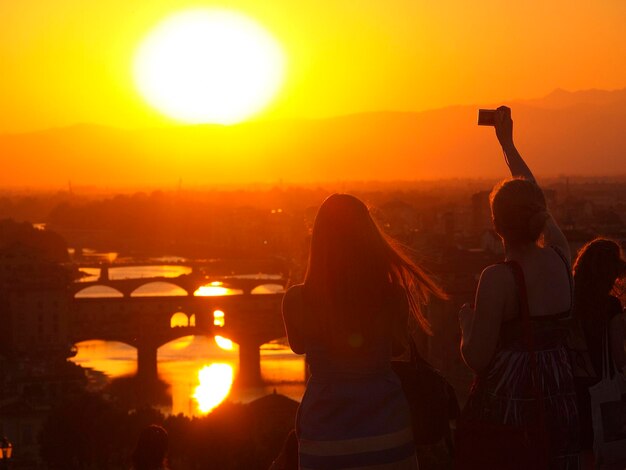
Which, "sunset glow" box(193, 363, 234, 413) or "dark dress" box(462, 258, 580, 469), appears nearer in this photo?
"dark dress" box(462, 258, 580, 469)

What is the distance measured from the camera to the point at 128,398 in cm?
1831

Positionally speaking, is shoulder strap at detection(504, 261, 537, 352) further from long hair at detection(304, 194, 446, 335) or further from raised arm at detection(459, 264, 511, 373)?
long hair at detection(304, 194, 446, 335)

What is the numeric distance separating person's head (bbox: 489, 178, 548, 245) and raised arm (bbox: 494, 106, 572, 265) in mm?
121

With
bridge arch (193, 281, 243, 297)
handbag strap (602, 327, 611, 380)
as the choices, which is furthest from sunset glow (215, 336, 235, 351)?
handbag strap (602, 327, 611, 380)

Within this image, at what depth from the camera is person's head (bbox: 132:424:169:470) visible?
8.13 ft

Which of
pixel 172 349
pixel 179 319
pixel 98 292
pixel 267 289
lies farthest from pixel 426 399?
pixel 267 289

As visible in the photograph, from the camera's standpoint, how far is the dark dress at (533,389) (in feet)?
6.73

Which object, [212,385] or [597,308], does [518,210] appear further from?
[212,385]

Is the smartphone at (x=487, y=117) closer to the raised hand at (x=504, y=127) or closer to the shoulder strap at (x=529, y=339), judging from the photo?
the raised hand at (x=504, y=127)

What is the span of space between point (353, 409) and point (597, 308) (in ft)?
1.54

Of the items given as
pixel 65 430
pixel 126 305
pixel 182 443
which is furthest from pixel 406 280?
pixel 126 305

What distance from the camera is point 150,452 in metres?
2.48

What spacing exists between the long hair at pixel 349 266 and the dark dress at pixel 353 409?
0.03 m

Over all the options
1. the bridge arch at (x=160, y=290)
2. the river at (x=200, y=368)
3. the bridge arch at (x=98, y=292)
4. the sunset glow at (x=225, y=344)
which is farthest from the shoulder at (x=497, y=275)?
the bridge arch at (x=160, y=290)
